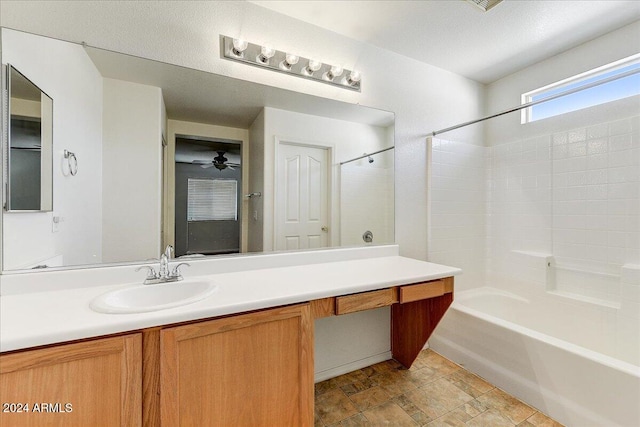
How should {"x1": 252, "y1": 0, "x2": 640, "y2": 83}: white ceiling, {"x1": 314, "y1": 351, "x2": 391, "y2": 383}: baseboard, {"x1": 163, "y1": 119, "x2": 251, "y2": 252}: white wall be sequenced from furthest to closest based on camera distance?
{"x1": 314, "y1": 351, "x2": 391, "y2": 383}: baseboard, {"x1": 252, "y1": 0, "x2": 640, "y2": 83}: white ceiling, {"x1": 163, "y1": 119, "x2": 251, "y2": 252}: white wall

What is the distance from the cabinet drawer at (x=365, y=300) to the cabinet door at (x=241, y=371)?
17cm

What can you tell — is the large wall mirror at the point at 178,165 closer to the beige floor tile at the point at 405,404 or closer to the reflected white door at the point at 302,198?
the reflected white door at the point at 302,198

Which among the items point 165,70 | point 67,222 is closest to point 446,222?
point 165,70

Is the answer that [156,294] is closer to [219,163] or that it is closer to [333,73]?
[219,163]

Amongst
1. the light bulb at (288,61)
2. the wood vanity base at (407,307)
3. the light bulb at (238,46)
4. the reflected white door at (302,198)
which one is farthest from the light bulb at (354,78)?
the wood vanity base at (407,307)

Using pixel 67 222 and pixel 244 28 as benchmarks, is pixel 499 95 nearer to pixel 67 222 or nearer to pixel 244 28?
pixel 244 28

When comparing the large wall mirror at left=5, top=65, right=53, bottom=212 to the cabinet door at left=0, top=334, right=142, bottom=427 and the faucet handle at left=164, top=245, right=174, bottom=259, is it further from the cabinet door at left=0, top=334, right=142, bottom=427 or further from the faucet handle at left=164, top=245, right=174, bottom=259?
the cabinet door at left=0, top=334, right=142, bottom=427

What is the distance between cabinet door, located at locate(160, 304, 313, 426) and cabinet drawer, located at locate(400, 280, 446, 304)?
1.81 ft

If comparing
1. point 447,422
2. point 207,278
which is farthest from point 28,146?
point 447,422

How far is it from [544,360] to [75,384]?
2.18 m

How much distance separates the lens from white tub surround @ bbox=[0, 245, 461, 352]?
854mm

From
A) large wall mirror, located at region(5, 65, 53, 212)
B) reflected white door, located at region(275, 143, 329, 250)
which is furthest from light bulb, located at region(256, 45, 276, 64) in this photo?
large wall mirror, located at region(5, 65, 53, 212)

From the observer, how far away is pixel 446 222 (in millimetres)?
2455

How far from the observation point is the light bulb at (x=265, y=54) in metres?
1.67
